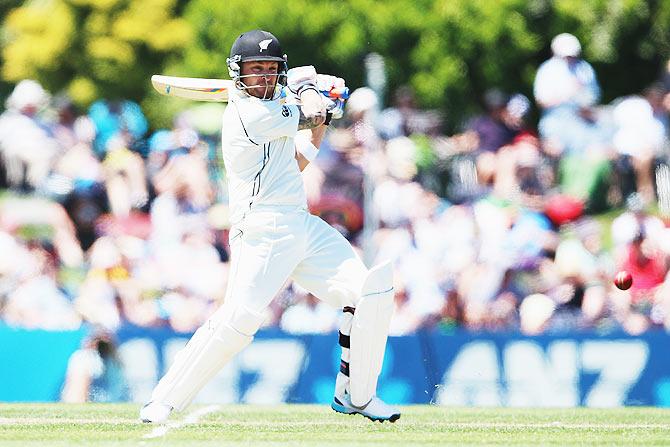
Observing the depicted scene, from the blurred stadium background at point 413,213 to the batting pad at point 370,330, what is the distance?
2.62 meters

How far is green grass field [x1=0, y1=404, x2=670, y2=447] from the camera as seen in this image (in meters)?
7.45

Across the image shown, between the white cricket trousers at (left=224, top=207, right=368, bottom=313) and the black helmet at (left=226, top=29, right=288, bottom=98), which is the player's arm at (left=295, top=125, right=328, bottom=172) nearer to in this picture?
the white cricket trousers at (left=224, top=207, right=368, bottom=313)

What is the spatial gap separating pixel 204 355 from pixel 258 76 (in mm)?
1474

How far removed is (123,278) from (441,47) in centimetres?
420

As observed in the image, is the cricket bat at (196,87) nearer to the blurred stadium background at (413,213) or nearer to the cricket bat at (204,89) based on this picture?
the cricket bat at (204,89)

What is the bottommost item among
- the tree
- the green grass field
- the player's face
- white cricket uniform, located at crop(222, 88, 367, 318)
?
the tree

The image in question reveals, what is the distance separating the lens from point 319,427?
27.0 ft

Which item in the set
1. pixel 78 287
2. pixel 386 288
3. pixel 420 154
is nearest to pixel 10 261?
pixel 78 287

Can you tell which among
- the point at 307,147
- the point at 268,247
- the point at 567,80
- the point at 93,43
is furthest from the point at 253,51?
the point at 93,43

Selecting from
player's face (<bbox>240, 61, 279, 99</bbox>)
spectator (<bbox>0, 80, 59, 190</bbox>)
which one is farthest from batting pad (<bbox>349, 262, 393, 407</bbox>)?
spectator (<bbox>0, 80, 59, 190</bbox>)

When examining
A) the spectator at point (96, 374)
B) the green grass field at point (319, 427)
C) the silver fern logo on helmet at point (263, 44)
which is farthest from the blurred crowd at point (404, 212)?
the silver fern logo on helmet at point (263, 44)

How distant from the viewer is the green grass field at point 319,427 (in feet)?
24.5

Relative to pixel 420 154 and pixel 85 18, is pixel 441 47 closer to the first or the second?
pixel 420 154

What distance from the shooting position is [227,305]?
798 centimetres
